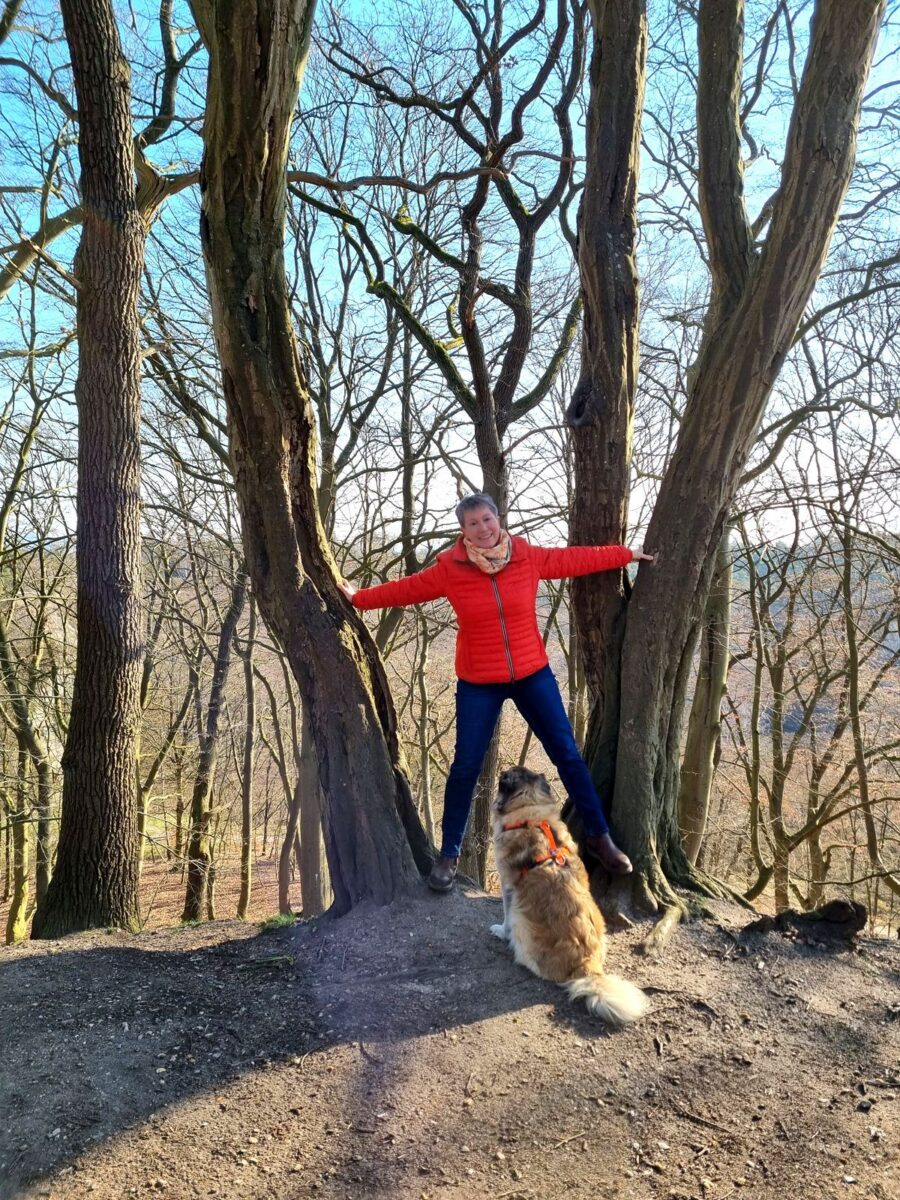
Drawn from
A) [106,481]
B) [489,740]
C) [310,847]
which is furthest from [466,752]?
[310,847]

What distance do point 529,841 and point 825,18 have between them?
15.1 ft


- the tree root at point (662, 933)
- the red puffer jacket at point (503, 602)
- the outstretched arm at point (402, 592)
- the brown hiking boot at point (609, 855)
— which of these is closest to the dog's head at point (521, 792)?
the brown hiking boot at point (609, 855)

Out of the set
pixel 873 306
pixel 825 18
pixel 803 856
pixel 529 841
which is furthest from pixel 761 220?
pixel 803 856

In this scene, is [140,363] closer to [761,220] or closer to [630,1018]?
[630,1018]

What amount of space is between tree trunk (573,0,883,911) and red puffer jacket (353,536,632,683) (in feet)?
1.97

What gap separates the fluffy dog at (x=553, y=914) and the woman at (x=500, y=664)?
303 mm

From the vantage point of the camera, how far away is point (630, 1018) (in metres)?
3.19

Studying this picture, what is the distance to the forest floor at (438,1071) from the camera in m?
2.45

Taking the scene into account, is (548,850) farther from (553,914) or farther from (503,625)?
(503,625)

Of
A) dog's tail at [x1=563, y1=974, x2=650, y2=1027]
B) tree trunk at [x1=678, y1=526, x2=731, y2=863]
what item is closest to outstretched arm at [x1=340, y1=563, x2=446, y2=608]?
dog's tail at [x1=563, y1=974, x2=650, y2=1027]

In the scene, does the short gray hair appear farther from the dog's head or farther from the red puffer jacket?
the dog's head

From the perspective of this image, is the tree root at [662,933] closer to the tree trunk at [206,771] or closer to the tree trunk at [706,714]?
the tree trunk at [706,714]

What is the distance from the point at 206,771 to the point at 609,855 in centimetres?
1126

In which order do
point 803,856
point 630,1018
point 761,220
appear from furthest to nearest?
point 803,856, point 761,220, point 630,1018
